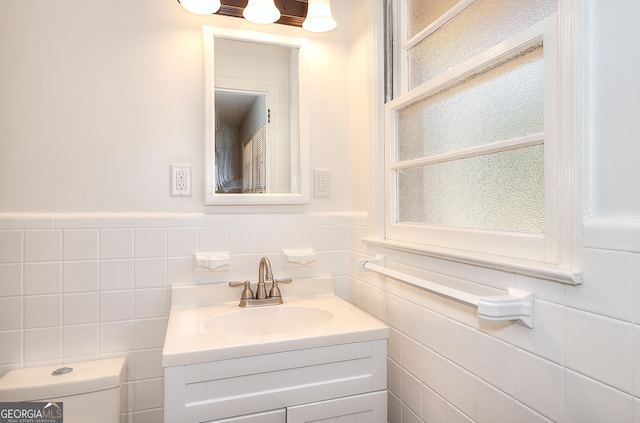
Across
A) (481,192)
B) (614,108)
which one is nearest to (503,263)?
(481,192)

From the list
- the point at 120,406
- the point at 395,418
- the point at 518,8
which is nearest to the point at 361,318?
the point at 395,418

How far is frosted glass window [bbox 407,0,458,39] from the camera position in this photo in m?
1.03

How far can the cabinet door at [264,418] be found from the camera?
0.90 meters

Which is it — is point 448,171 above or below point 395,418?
above

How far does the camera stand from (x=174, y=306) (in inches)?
49.9

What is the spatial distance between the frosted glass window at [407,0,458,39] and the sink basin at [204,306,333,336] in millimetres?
960

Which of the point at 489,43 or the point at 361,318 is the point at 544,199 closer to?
the point at 489,43

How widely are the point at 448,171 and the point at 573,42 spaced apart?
0.43m

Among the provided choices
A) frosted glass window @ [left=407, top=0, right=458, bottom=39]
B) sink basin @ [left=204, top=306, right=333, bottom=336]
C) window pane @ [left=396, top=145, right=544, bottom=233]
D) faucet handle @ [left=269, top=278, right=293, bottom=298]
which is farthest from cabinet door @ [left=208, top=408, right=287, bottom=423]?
frosted glass window @ [left=407, top=0, right=458, bottom=39]

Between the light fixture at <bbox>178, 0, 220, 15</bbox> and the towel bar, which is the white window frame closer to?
the towel bar

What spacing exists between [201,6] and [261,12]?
204 millimetres

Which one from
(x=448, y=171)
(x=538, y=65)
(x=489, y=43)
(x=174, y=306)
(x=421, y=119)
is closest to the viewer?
(x=538, y=65)

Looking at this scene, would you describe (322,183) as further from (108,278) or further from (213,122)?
(108,278)

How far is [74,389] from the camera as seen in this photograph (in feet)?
3.50
